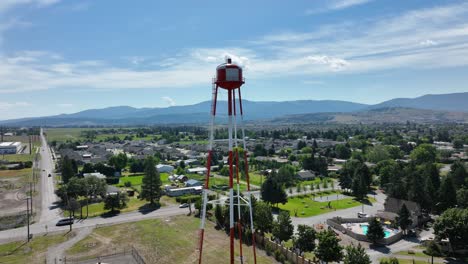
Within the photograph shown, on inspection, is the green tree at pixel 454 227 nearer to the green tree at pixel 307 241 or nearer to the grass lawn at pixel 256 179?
the green tree at pixel 307 241

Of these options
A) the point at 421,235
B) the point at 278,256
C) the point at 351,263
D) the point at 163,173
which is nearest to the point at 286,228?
the point at 278,256

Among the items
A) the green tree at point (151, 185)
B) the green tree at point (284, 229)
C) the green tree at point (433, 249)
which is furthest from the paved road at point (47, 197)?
the green tree at point (433, 249)

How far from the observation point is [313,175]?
262 feet

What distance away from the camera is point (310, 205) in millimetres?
55094

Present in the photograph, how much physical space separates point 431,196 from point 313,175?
32.9 metres

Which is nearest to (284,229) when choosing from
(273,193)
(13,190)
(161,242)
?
(161,242)

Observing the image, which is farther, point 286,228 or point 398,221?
point 398,221

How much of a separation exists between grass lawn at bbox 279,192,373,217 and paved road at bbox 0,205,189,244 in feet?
55.0

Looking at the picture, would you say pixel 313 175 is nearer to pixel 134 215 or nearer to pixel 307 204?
pixel 307 204

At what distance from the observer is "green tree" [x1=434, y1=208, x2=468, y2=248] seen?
3216 cm

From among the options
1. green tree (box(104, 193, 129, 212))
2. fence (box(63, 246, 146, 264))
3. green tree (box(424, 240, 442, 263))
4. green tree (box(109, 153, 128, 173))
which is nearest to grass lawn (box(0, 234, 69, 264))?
fence (box(63, 246, 146, 264))

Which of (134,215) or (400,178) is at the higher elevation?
(400,178)

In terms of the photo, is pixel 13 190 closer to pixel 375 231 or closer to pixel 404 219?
pixel 375 231

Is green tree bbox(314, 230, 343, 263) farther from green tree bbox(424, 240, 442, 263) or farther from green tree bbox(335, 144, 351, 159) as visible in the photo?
green tree bbox(335, 144, 351, 159)
